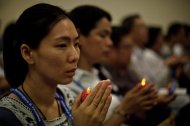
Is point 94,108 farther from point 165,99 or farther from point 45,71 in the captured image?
point 165,99

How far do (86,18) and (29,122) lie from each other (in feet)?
2.63

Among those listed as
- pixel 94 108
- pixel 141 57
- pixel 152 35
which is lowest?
pixel 141 57

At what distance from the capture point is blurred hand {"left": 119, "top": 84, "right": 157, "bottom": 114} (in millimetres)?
1495

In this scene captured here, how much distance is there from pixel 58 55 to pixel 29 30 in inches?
5.0

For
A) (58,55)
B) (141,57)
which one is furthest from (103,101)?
(141,57)

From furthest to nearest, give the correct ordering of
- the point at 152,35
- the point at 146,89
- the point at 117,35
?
the point at 152,35
the point at 117,35
the point at 146,89

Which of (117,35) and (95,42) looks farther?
(117,35)

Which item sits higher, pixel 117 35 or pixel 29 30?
pixel 29 30

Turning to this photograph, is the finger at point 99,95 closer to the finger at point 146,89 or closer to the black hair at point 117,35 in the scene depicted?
the finger at point 146,89

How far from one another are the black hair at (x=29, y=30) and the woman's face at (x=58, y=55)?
22mm

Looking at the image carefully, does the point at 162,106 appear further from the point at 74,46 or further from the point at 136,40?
the point at 136,40

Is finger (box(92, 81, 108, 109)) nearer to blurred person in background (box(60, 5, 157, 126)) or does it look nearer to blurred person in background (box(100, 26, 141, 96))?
blurred person in background (box(60, 5, 157, 126))

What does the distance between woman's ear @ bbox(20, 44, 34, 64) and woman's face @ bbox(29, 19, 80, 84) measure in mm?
10

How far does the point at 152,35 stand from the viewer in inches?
154
